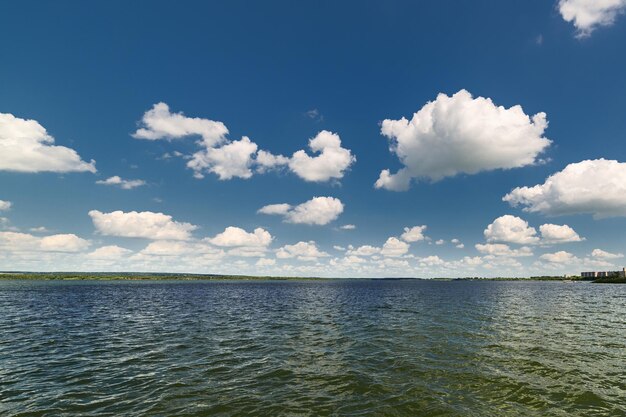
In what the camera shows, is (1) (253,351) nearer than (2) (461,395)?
No

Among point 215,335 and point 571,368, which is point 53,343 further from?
point 571,368

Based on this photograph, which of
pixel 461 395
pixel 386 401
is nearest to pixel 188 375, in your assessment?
pixel 386 401

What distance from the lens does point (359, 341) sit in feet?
102

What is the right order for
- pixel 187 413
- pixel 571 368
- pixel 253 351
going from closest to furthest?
pixel 187 413, pixel 571 368, pixel 253 351

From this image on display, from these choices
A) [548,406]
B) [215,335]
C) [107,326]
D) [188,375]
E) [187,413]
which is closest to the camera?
[187,413]

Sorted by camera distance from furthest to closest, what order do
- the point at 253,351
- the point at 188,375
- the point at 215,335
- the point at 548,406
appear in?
the point at 215,335 < the point at 253,351 < the point at 188,375 < the point at 548,406

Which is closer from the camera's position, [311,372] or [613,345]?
[311,372]

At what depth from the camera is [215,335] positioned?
111 ft

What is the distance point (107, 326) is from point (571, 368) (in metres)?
46.4

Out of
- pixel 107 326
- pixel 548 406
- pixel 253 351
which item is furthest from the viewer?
pixel 107 326

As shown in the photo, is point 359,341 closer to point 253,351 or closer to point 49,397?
point 253,351

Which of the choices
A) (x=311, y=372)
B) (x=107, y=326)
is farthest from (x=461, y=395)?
(x=107, y=326)

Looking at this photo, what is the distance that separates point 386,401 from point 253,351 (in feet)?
44.7

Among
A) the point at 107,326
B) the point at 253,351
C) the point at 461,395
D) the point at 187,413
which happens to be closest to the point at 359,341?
the point at 253,351
